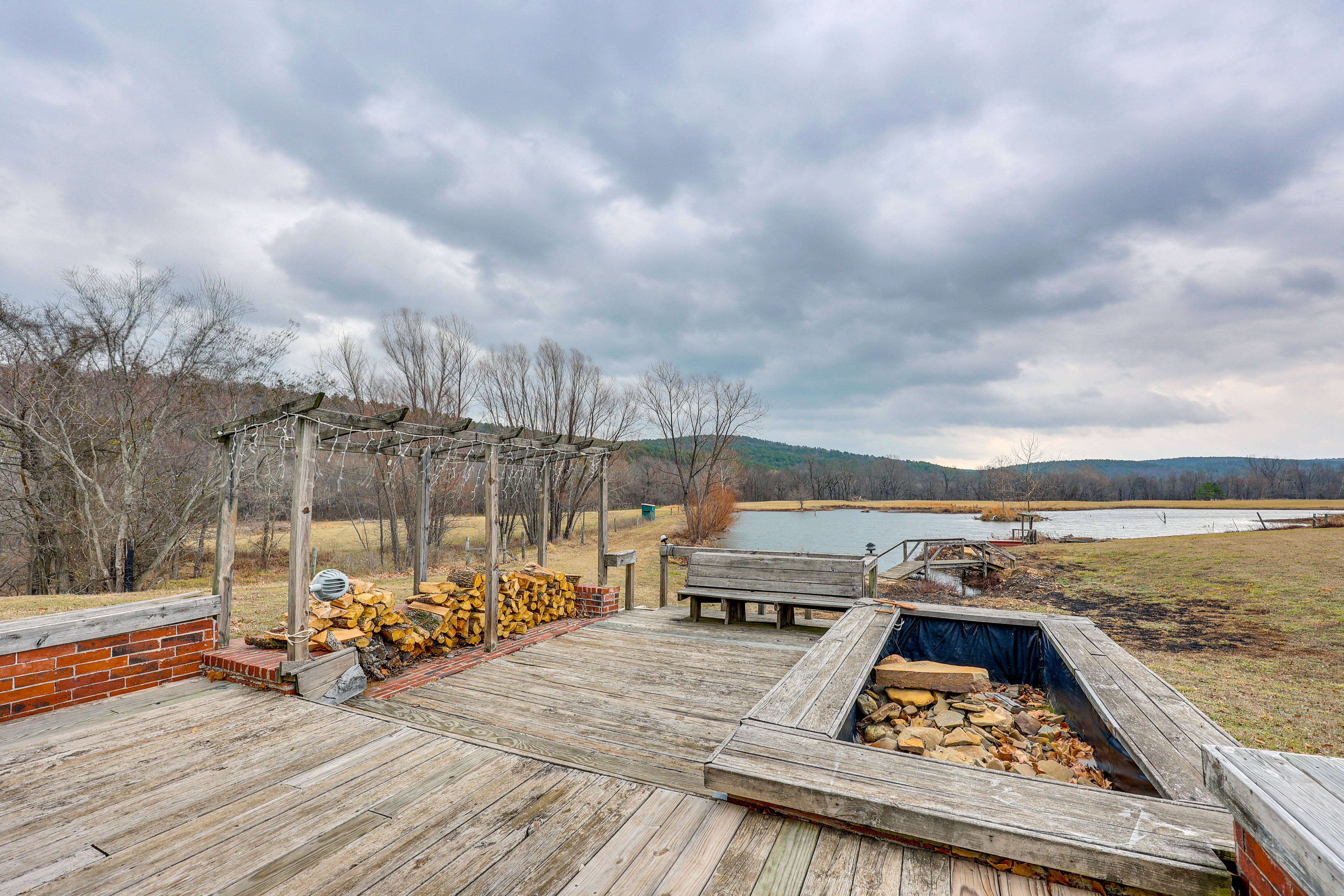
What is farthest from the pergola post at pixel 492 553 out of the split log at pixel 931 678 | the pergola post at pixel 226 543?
the split log at pixel 931 678

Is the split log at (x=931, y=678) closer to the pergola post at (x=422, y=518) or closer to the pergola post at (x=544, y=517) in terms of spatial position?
the pergola post at (x=544, y=517)

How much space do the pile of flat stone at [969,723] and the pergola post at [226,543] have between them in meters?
5.05

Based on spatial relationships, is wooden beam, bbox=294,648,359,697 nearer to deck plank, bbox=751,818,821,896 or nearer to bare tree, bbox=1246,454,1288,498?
deck plank, bbox=751,818,821,896

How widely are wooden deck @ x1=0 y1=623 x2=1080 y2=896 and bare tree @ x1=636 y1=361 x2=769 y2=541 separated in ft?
69.5

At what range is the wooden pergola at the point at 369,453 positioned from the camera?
3.98m

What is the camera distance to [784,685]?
309 centimetres

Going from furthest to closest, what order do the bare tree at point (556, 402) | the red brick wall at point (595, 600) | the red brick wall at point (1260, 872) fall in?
the bare tree at point (556, 402) < the red brick wall at point (595, 600) < the red brick wall at point (1260, 872)

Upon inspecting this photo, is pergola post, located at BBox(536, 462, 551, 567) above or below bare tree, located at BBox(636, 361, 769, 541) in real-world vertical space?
below

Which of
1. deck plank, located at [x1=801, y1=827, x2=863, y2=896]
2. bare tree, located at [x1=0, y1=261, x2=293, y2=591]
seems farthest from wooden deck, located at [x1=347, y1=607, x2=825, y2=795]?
bare tree, located at [x1=0, y1=261, x2=293, y2=591]

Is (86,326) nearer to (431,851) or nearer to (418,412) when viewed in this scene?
(418,412)

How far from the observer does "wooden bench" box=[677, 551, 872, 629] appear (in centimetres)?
582

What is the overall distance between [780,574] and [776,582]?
0.11 m

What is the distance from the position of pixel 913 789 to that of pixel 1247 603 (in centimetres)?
1472

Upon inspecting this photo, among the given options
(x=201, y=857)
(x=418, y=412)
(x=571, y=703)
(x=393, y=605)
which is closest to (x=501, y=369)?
(x=418, y=412)
